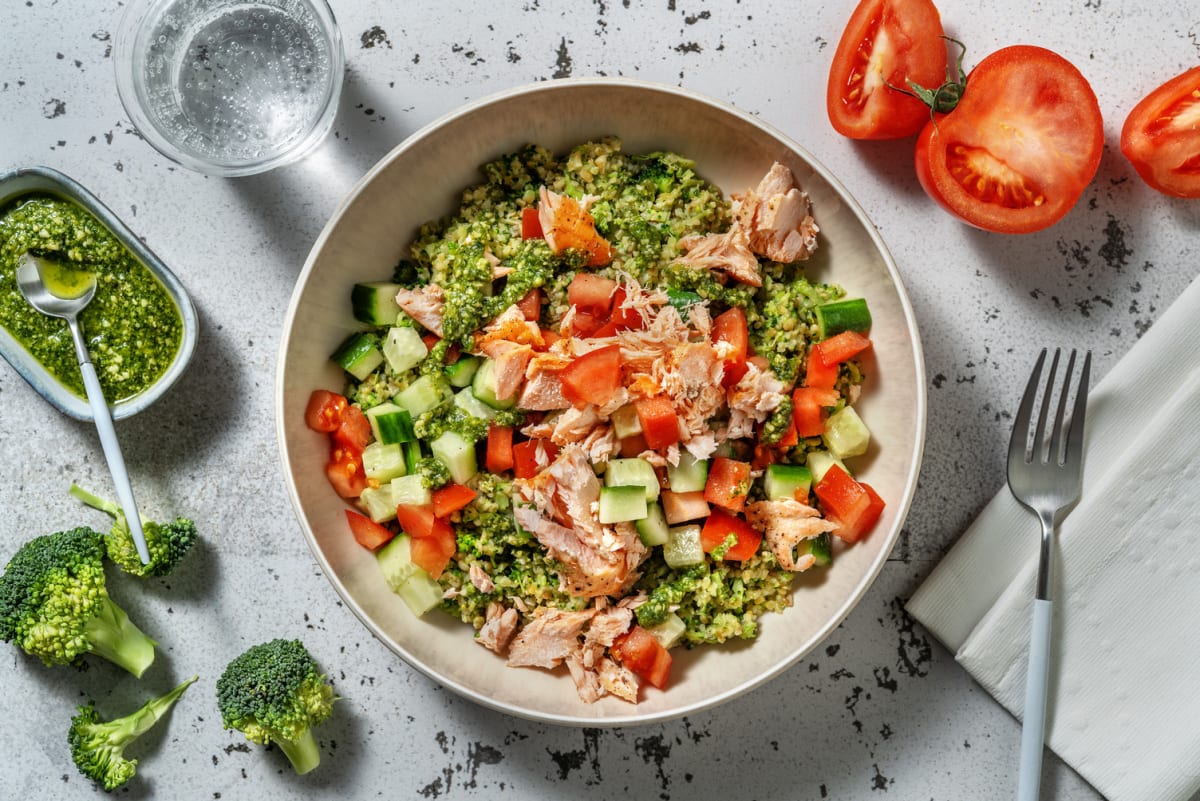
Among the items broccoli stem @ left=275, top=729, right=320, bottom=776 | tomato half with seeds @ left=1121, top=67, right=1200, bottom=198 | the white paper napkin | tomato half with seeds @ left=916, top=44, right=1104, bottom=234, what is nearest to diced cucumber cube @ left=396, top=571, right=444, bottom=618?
broccoli stem @ left=275, top=729, right=320, bottom=776

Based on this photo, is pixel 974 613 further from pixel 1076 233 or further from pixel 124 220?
pixel 124 220

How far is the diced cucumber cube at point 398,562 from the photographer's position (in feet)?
10.00

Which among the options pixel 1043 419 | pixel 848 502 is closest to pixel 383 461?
pixel 848 502

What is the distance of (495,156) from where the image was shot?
10.2 feet

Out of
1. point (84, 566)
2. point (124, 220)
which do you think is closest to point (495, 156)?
point (124, 220)

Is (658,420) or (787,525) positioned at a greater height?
(658,420)

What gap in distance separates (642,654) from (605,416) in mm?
803

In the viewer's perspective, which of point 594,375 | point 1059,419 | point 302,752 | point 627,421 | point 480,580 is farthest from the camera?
point 302,752

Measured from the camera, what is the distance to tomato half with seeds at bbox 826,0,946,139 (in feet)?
10.1

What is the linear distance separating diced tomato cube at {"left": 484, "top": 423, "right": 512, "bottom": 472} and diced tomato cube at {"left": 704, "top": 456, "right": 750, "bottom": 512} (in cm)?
67

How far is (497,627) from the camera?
9.95 feet

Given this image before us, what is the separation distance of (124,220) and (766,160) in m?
2.36

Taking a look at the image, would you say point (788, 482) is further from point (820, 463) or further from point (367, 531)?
point (367, 531)

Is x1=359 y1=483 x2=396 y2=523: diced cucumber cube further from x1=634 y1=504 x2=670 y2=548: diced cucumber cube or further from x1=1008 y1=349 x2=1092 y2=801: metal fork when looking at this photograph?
x1=1008 y1=349 x2=1092 y2=801: metal fork
